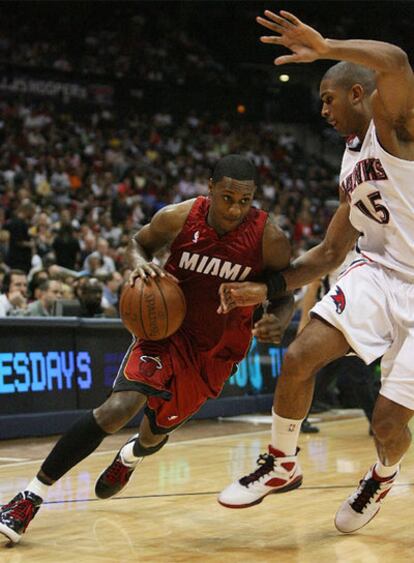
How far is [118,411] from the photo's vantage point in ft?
14.6

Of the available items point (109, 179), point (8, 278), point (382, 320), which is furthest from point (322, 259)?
point (109, 179)

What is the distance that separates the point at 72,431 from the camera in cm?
450

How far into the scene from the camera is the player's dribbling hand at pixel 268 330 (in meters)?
4.58

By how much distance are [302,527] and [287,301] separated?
3.68 ft

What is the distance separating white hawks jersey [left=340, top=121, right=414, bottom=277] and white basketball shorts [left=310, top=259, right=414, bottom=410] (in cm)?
11

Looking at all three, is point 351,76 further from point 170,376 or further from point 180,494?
point 180,494

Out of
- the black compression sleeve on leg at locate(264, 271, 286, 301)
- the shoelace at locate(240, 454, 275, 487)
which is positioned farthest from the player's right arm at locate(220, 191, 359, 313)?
the shoelace at locate(240, 454, 275, 487)

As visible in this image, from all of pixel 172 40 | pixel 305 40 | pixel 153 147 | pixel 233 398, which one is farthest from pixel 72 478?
pixel 172 40

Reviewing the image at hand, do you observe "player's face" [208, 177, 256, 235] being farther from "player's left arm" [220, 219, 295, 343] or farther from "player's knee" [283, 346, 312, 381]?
"player's knee" [283, 346, 312, 381]

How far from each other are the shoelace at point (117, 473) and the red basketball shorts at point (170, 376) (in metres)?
0.27

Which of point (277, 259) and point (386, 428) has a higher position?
point (277, 259)

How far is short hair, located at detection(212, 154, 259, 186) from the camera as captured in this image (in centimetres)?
460

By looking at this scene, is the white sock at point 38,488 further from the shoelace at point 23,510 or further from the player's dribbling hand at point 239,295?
the player's dribbling hand at point 239,295

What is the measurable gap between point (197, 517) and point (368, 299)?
60.3 inches
